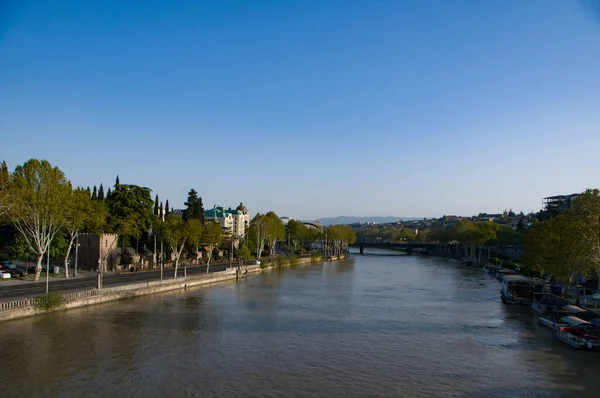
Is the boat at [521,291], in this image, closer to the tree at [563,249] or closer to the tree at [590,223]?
the tree at [563,249]

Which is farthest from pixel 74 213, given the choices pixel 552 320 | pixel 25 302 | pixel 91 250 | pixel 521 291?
pixel 521 291

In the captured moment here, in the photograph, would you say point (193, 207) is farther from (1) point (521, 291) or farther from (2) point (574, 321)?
(2) point (574, 321)

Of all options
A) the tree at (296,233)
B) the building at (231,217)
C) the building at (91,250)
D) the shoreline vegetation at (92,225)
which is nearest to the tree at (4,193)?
the shoreline vegetation at (92,225)

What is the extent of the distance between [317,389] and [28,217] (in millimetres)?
40625

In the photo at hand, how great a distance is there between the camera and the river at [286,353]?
23.5 meters

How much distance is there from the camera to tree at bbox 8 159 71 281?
49.8 m

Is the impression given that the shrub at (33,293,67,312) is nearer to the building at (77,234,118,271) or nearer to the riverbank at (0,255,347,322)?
the riverbank at (0,255,347,322)

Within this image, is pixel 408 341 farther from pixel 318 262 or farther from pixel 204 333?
pixel 318 262

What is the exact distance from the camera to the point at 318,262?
124m

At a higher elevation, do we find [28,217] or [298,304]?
[28,217]

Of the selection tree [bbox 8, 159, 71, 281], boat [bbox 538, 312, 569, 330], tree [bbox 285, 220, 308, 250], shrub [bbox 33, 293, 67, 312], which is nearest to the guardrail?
shrub [bbox 33, 293, 67, 312]

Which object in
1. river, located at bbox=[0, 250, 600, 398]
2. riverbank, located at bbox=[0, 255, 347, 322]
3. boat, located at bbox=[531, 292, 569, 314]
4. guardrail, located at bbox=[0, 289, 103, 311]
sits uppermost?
guardrail, located at bbox=[0, 289, 103, 311]

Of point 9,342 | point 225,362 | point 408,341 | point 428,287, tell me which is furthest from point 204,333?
point 428,287

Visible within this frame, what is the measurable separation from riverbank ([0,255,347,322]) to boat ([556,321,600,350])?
37.5m
